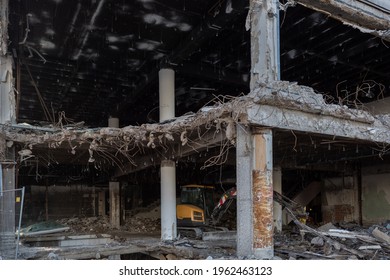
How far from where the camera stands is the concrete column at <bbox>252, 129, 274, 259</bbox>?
9.38m

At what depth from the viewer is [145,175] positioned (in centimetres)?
2169

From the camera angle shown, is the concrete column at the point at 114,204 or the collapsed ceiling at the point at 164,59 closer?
the collapsed ceiling at the point at 164,59

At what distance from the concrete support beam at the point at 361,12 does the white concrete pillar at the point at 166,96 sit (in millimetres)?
5794

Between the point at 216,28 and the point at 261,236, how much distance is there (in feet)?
22.5

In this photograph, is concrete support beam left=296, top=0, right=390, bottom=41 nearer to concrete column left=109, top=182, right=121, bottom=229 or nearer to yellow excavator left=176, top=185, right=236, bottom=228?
yellow excavator left=176, top=185, right=236, bottom=228

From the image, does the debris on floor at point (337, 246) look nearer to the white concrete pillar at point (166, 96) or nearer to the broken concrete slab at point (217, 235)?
the broken concrete slab at point (217, 235)

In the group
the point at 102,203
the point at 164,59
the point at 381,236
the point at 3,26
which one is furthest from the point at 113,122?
the point at 381,236

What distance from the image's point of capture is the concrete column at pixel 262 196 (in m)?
9.38

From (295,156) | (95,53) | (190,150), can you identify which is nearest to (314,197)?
(295,156)

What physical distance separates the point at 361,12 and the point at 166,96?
281 inches

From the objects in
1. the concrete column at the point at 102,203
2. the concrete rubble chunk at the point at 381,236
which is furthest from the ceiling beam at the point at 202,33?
the concrete column at the point at 102,203

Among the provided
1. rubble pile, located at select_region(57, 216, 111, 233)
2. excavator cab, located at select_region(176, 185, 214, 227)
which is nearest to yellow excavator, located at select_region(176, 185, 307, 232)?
excavator cab, located at select_region(176, 185, 214, 227)

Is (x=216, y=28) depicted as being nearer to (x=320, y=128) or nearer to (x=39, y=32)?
(x=320, y=128)

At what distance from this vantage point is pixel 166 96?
15.3m
